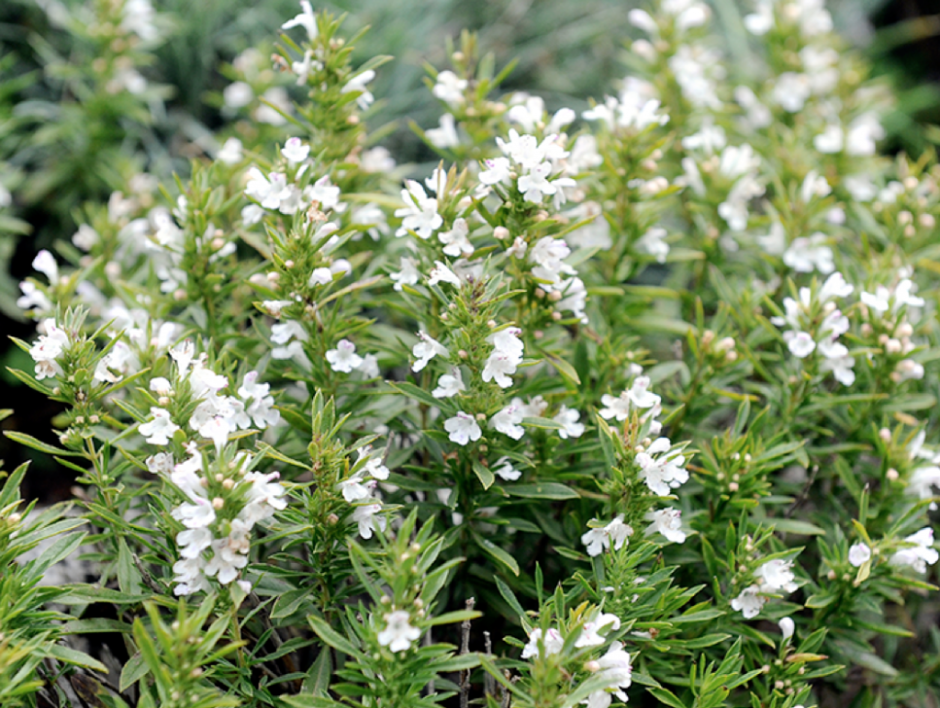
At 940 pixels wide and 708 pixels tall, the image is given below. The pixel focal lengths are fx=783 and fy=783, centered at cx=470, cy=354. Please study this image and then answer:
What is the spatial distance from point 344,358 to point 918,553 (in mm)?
1495

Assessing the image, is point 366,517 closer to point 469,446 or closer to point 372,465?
point 372,465

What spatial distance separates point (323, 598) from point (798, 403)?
1.44 meters

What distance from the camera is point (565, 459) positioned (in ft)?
7.38

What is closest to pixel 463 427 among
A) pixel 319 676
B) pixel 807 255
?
pixel 319 676

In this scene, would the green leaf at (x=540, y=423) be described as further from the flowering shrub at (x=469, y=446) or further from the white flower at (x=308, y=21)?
the white flower at (x=308, y=21)

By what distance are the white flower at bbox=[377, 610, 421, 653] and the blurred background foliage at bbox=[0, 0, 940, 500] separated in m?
1.78

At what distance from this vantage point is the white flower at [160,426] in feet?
5.49

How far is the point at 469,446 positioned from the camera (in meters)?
1.92

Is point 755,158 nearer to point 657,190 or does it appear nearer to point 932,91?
point 657,190

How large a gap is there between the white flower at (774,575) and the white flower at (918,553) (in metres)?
0.30

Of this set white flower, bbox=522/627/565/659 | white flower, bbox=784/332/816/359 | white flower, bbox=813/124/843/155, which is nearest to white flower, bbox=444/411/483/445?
white flower, bbox=522/627/565/659

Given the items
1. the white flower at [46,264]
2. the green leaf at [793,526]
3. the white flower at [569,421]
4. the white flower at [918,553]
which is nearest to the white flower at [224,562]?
the white flower at [569,421]

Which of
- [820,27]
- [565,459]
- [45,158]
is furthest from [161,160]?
[820,27]

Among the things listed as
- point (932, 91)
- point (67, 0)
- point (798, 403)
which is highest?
point (67, 0)
